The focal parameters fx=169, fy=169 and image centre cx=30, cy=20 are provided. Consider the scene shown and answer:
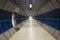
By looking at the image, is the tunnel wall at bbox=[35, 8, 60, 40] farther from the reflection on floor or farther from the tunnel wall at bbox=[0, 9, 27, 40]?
the tunnel wall at bbox=[0, 9, 27, 40]

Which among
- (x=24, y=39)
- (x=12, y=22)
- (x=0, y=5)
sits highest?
(x=0, y=5)

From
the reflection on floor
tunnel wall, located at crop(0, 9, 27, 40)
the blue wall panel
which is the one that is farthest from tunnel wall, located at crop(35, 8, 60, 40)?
tunnel wall, located at crop(0, 9, 27, 40)

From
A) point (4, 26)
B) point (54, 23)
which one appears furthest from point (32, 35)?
point (4, 26)

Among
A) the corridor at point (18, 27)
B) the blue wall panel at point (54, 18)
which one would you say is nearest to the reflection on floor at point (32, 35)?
the corridor at point (18, 27)

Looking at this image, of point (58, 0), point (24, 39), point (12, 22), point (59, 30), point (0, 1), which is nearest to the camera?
point (0, 1)

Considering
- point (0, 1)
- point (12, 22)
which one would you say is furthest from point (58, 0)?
point (12, 22)

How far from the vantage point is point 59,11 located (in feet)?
26.8

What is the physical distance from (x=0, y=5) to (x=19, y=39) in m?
2.60

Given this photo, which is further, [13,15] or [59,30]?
[13,15]

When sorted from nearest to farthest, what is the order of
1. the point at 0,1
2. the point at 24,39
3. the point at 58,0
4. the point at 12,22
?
the point at 0,1, the point at 58,0, the point at 24,39, the point at 12,22

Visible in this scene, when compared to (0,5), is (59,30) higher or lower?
lower

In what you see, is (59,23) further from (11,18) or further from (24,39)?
(11,18)

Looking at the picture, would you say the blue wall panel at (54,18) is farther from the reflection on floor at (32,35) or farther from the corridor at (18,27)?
the reflection on floor at (32,35)

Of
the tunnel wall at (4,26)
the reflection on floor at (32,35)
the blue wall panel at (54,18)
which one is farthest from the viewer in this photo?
the reflection on floor at (32,35)
